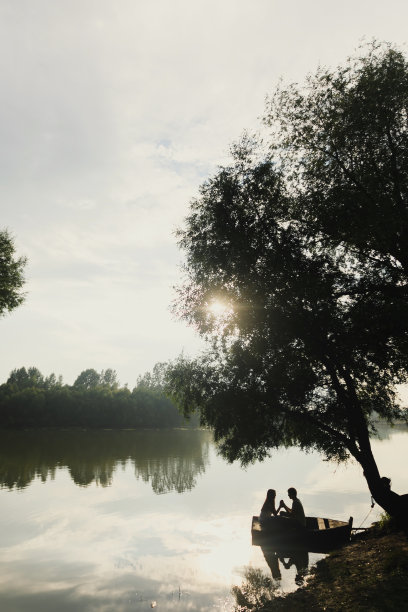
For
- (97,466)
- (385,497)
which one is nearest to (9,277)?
(97,466)

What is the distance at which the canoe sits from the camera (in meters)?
14.2

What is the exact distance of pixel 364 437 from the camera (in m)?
12.8

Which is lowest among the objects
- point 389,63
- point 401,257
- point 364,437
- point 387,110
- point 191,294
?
point 364,437

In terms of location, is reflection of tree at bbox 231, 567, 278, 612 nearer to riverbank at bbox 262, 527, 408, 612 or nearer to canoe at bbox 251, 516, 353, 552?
riverbank at bbox 262, 527, 408, 612

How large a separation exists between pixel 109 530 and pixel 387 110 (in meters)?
21.3

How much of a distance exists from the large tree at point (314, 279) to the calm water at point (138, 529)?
181 inches

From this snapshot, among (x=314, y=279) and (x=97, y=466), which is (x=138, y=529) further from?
(x=97, y=466)

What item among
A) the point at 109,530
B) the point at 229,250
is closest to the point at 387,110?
the point at 229,250

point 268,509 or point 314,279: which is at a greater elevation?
point 314,279

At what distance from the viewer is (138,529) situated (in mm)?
17500

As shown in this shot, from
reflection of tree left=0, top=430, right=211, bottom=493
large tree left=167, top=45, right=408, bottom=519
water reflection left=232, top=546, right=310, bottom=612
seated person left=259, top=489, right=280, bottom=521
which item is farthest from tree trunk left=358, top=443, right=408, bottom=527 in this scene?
reflection of tree left=0, top=430, right=211, bottom=493

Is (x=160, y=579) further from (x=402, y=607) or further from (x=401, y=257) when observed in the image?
(x=401, y=257)

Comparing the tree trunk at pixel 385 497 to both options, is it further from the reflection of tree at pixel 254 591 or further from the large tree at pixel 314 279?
the reflection of tree at pixel 254 591

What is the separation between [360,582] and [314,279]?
853 cm
